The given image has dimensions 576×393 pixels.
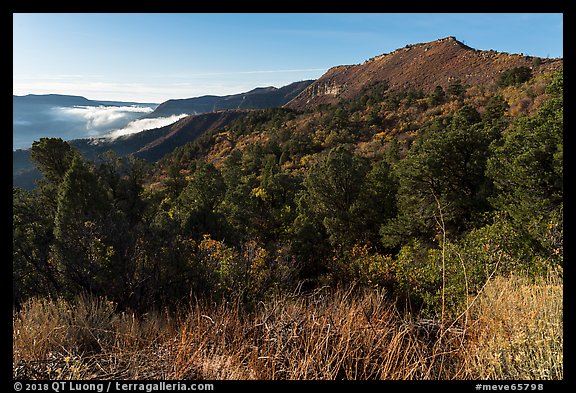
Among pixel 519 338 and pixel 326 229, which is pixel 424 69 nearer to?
pixel 326 229

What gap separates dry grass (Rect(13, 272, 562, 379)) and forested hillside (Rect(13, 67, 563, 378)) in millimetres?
112

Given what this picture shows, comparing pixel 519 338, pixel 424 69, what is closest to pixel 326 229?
pixel 519 338

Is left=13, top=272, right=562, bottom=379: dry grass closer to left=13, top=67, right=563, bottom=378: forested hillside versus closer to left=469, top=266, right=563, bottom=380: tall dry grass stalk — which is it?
left=469, top=266, right=563, bottom=380: tall dry grass stalk

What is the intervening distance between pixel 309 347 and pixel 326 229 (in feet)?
50.8

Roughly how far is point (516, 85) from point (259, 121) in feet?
173

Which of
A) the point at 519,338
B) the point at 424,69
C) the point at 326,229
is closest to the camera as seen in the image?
the point at 519,338

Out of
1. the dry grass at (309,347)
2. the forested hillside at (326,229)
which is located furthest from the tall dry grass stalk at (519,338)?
the forested hillside at (326,229)

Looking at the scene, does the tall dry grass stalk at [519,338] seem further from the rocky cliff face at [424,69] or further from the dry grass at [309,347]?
the rocky cliff face at [424,69]

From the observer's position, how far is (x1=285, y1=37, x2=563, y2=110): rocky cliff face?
223 ft

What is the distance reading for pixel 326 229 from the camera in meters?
18.2

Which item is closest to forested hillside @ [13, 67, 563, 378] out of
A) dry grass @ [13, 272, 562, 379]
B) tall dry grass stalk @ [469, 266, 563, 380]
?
dry grass @ [13, 272, 562, 379]
